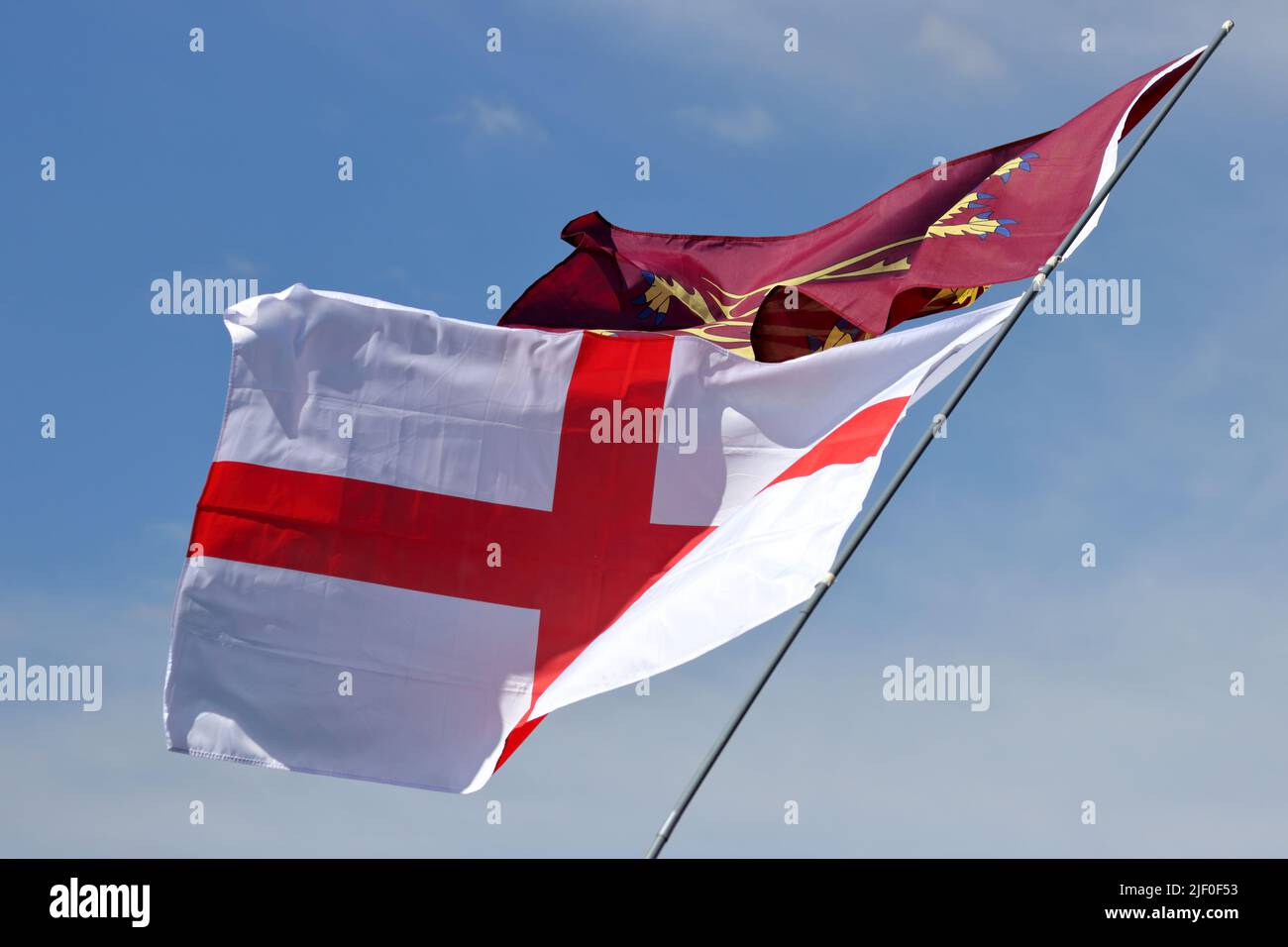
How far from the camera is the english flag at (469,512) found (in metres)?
12.4

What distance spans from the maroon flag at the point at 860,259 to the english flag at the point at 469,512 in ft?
2.77

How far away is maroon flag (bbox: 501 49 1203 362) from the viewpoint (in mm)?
14164

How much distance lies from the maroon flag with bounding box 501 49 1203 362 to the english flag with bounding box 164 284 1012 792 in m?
0.85

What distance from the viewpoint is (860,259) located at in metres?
14.7

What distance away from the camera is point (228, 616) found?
41.6 feet
